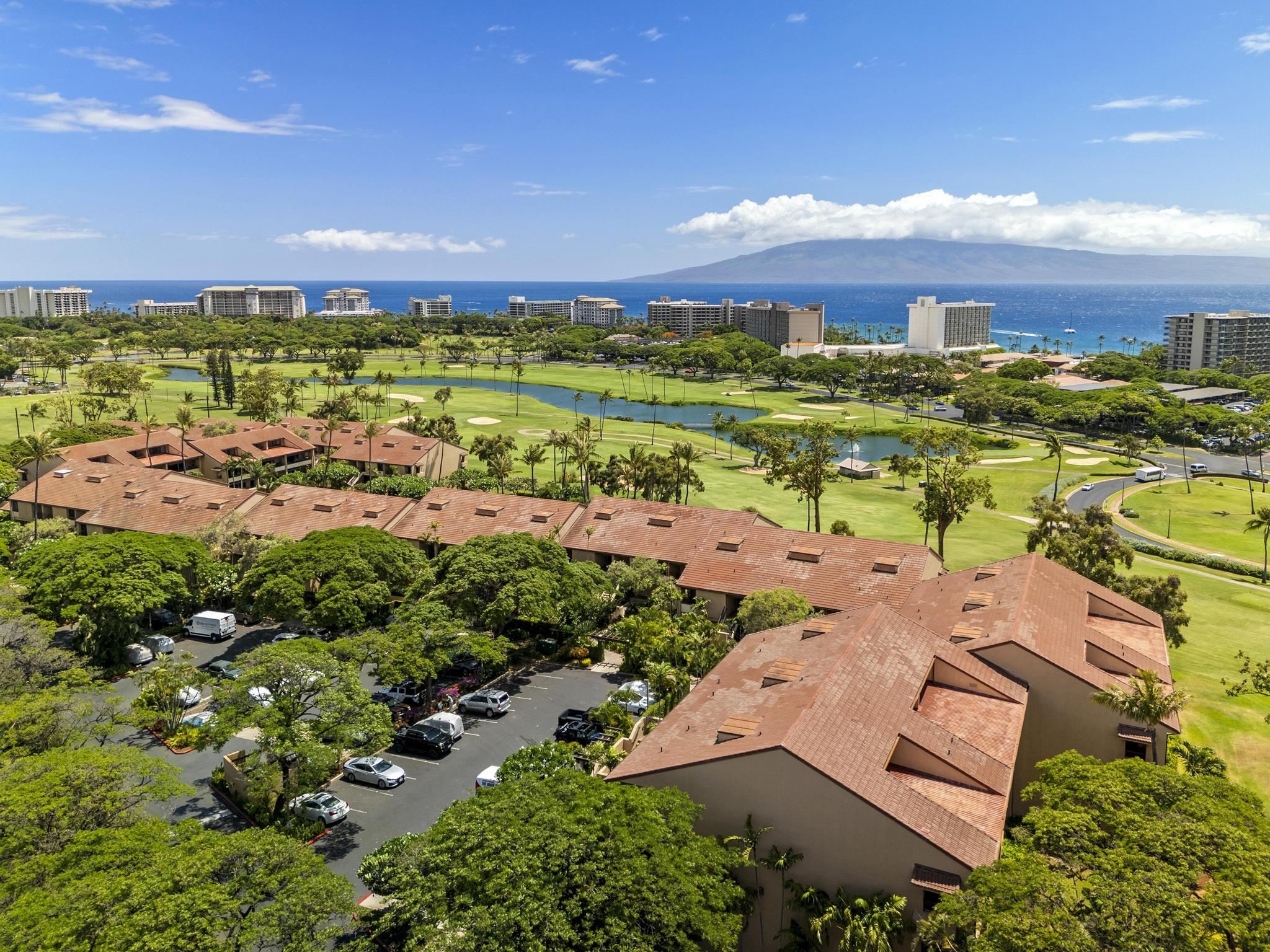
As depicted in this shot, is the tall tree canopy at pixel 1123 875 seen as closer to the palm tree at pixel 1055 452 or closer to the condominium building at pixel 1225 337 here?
the palm tree at pixel 1055 452

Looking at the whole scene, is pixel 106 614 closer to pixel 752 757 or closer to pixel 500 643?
pixel 500 643

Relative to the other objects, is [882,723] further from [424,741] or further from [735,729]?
[424,741]

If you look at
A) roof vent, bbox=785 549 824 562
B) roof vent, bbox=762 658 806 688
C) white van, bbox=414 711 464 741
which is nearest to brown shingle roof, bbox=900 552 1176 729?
roof vent, bbox=785 549 824 562

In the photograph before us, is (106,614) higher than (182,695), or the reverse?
(106,614)

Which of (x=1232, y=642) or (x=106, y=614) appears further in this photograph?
(x=1232, y=642)

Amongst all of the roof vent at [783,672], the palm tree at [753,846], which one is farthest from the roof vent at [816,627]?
the palm tree at [753,846]

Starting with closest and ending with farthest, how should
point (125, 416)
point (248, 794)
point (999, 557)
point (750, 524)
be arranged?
point (248, 794) → point (750, 524) → point (999, 557) → point (125, 416)

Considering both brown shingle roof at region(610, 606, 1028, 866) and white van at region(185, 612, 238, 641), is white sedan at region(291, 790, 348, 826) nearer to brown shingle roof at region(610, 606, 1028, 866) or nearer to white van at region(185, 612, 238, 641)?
brown shingle roof at region(610, 606, 1028, 866)

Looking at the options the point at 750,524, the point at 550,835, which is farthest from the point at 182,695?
the point at 750,524
